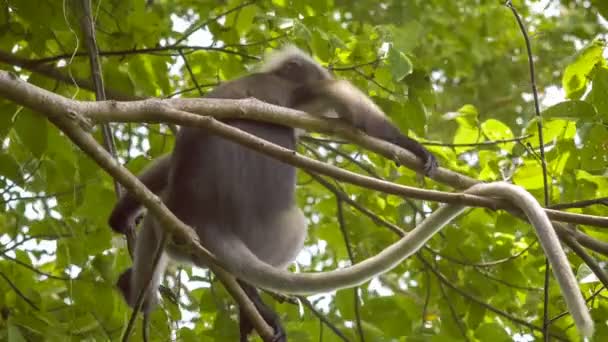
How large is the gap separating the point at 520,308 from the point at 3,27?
2811mm

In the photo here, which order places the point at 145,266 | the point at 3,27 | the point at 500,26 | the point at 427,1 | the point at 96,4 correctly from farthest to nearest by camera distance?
the point at 500,26 < the point at 427,1 < the point at 96,4 < the point at 3,27 < the point at 145,266

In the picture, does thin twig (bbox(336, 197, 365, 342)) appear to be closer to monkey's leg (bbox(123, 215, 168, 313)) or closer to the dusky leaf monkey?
the dusky leaf monkey

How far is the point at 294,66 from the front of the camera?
13.0 feet

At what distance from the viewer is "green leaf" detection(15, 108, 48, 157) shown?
2.98 metres

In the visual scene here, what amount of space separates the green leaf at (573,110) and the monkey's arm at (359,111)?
1.69 ft

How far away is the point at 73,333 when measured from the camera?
3.05 m

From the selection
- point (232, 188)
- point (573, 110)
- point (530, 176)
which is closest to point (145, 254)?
point (232, 188)

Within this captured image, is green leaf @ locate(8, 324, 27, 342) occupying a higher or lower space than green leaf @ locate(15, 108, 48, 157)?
lower

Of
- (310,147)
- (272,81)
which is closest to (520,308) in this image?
(310,147)

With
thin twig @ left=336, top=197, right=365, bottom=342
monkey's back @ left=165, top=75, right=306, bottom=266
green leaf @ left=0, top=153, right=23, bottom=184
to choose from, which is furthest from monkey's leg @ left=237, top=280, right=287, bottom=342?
green leaf @ left=0, top=153, right=23, bottom=184

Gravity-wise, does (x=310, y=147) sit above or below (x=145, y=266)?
above

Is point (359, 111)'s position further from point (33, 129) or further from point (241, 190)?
point (33, 129)

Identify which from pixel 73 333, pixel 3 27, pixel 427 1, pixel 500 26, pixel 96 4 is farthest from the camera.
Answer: pixel 500 26

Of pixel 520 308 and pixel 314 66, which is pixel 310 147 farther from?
pixel 520 308
